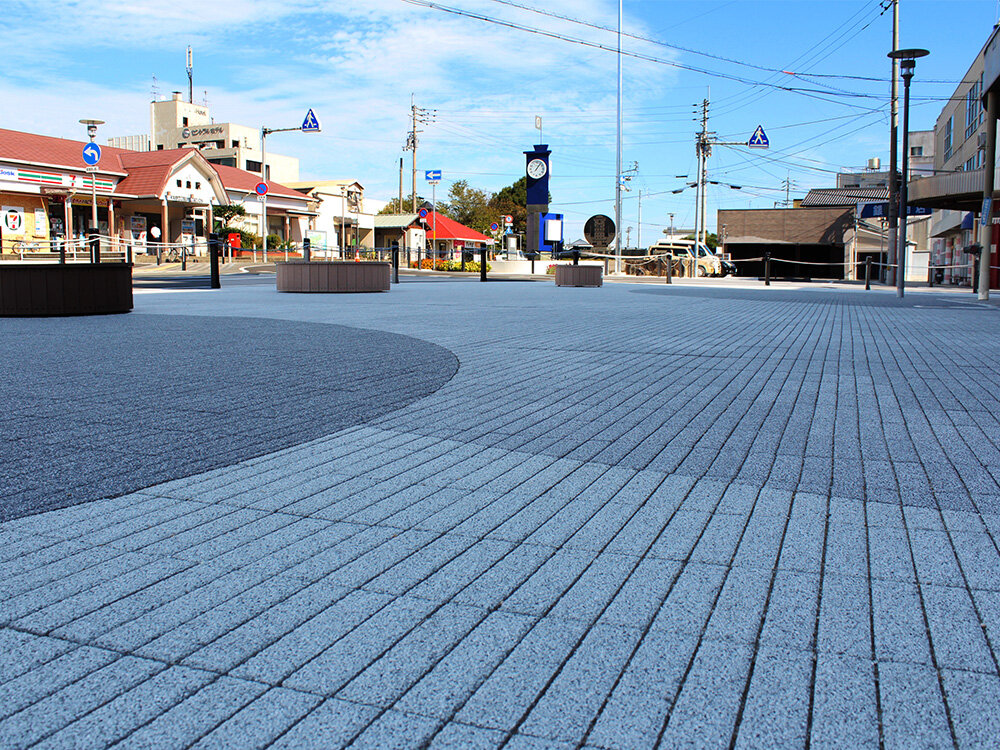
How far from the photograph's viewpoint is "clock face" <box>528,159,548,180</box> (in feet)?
145

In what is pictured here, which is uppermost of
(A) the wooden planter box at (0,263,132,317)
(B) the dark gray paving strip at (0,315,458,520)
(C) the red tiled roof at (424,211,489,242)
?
(C) the red tiled roof at (424,211,489,242)

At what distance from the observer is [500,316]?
1353 centimetres

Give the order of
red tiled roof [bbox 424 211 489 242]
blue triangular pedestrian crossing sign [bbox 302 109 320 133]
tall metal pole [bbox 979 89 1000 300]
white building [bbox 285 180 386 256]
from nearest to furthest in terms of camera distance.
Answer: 1. tall metal pole [bbox 979 89 1000 300]
2. blue triangular pedestrian crossing sign [bbox 302 109 320 133]
3. white building [bbox 285 180 386 256]
4. red tiled roof [bbox 424 211 489 242]

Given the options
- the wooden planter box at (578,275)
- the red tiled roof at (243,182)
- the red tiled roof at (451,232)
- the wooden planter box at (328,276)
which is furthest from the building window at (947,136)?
the red tiled roof at (243,182)

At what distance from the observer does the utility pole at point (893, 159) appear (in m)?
30.0

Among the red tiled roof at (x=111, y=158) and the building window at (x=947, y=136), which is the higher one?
the building window at (x=947, y=136)

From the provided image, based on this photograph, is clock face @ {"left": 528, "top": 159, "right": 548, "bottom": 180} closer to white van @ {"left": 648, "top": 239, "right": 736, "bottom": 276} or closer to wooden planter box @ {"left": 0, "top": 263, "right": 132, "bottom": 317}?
white van @ {"left": 648, "top": 239, "right": 736, "bottom": 276}

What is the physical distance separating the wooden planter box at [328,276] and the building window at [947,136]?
1620 inches

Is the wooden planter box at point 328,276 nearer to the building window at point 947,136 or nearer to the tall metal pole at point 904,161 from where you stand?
the tall metal pole at point 904,161

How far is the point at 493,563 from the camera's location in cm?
295

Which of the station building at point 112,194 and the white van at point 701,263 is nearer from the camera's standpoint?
the station building at point 112,194

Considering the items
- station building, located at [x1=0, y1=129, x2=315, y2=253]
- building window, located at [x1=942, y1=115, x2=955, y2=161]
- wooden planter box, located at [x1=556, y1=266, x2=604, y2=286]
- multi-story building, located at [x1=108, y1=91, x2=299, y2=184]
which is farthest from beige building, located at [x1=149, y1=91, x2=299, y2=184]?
wooden planter box, located at [x1=556, y1=266, x2=604, y2=286]

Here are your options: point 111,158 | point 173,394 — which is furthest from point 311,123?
point 173,394

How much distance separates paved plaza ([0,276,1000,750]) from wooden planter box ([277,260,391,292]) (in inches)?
485
